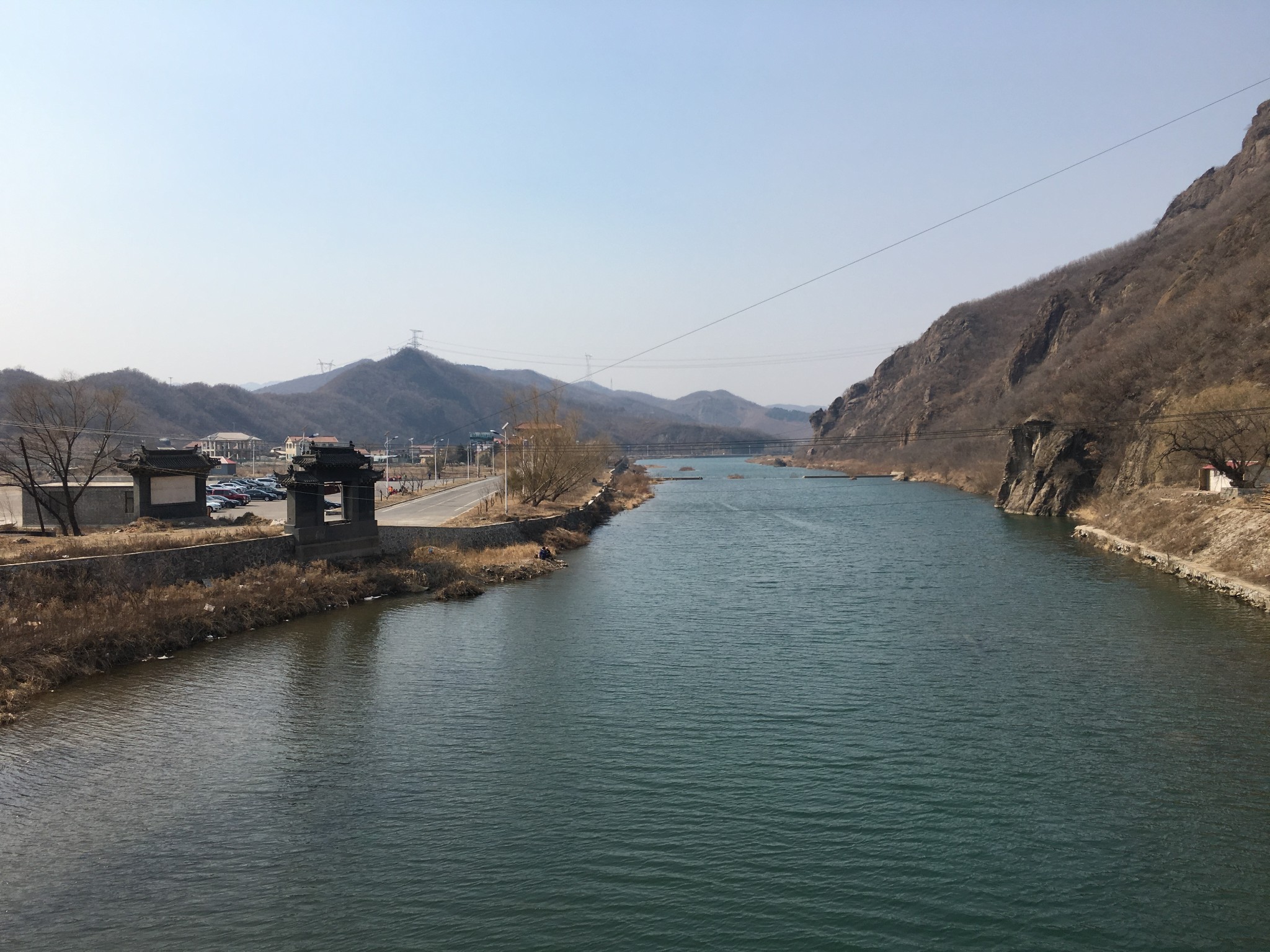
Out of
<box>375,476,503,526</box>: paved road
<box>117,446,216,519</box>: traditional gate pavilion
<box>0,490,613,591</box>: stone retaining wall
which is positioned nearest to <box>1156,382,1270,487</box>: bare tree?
<box>0,490,613,591</box>: stone retaining wall

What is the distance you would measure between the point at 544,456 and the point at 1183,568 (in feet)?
111

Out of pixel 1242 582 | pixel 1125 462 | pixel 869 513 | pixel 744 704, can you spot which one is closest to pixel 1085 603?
pixel 1242 582

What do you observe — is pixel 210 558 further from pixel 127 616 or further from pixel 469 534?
pixel 469 534

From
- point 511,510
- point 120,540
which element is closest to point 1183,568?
point 511,510

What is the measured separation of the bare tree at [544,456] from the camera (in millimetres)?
54031

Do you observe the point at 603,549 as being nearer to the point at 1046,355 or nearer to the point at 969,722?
the point at 969,722

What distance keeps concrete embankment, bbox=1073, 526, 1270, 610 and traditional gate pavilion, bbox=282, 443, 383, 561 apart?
30314 mm

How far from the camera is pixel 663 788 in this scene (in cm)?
1403

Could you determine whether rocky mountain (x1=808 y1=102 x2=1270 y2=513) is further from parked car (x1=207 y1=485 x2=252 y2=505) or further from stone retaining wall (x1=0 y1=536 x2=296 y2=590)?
stone retaining wall (x1=0 y1=536 x2=296 y2=590)

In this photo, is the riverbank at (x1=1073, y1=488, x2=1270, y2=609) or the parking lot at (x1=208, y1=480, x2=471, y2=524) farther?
the parking lot at (x1=208, y1=480, x2=471, y2=524)

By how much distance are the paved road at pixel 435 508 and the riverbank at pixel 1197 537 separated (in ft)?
104

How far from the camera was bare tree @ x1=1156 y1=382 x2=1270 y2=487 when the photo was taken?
3797 centimetres

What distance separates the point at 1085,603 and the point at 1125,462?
1147 inches

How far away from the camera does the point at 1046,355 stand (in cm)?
11450
